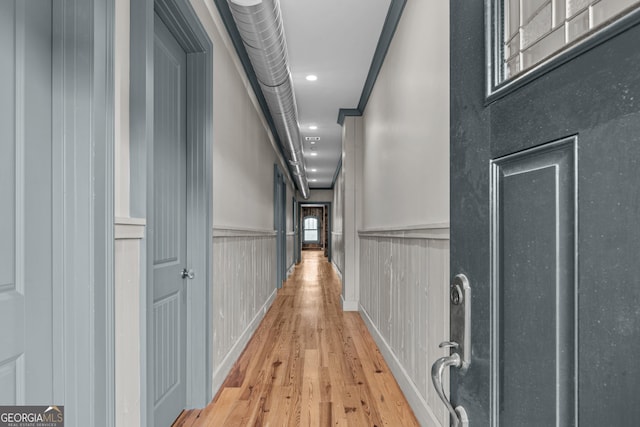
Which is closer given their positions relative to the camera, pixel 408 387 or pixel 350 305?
pixel 408 387

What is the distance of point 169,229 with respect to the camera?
2.12m

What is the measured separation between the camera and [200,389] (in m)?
2.35

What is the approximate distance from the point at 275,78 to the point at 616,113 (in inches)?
130

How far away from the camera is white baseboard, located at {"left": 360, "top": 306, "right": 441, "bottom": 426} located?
205 cm

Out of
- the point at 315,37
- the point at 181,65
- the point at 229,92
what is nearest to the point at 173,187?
the point at 181,65

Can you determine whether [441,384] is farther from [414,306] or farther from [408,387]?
[408,387]

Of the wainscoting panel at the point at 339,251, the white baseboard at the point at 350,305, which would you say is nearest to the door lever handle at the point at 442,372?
the white baseboard at the point at 350,305

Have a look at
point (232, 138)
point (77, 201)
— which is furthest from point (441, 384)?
point (232, 138)

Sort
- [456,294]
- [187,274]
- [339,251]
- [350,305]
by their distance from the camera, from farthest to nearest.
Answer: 1. [339,251]
2. [350,305]
3. [187,274]
4. [456,294]

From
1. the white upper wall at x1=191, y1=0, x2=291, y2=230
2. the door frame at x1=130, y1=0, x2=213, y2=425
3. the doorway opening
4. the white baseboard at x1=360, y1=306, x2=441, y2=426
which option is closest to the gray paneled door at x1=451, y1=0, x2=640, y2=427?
the white baseboard at x1=360, y1=306, x2=441, y2=426

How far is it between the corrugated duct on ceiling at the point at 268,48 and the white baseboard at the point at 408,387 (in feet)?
8.00

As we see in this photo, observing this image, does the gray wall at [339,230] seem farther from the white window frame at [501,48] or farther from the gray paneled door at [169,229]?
the white window frame at [501,48]

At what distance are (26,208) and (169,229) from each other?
1040mm

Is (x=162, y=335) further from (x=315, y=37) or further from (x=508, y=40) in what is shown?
(x=315, y=37)
